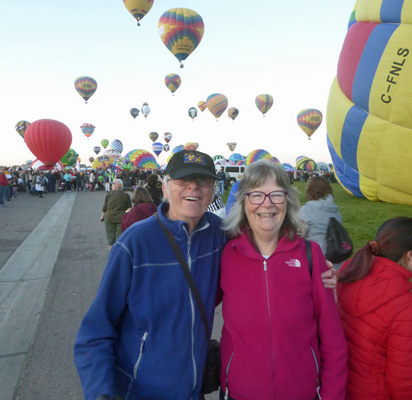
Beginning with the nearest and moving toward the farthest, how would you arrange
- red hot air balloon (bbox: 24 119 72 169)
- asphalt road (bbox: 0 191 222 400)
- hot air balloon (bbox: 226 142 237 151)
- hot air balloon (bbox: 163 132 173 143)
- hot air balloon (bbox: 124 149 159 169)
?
asphalt road (bbox: 0 191 222 400) < red hot air balloon (bbox: 24 119 72 169) < hot air balloon (bbox: 124 149 159 169) < hot air balloon (bbox: 226 142 237 151) < hot air balloon (bbox: 163 132 173 143)

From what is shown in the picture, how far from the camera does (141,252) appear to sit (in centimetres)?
146

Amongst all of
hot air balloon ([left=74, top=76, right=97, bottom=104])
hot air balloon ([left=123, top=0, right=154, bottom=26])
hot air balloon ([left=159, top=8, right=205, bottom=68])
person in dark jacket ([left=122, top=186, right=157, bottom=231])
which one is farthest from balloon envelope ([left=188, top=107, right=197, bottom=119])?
person in dark jacket ([left=122, top=186, right=157, bottom=231])

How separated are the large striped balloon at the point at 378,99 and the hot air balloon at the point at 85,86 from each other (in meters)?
29.0

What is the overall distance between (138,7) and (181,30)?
4.76m

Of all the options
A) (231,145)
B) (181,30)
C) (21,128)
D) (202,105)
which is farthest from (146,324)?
(231,145)

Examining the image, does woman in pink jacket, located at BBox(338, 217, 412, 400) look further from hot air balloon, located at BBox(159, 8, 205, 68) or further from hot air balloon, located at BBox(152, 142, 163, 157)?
hot air balloon, located at BBox(152, 142, 163, 157)

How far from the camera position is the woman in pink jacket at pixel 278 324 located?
4.74ft

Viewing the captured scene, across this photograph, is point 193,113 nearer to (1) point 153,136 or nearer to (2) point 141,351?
(1) point 153,136

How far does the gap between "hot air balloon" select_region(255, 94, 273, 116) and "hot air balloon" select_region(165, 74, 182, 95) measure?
30.6 feet

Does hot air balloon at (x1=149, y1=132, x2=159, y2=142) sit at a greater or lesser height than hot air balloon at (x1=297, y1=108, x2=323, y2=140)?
lesser

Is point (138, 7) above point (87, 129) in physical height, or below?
above

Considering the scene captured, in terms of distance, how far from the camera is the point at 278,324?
144 centimetres

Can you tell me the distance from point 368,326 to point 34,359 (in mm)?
3085

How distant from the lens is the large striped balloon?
9.08 m
